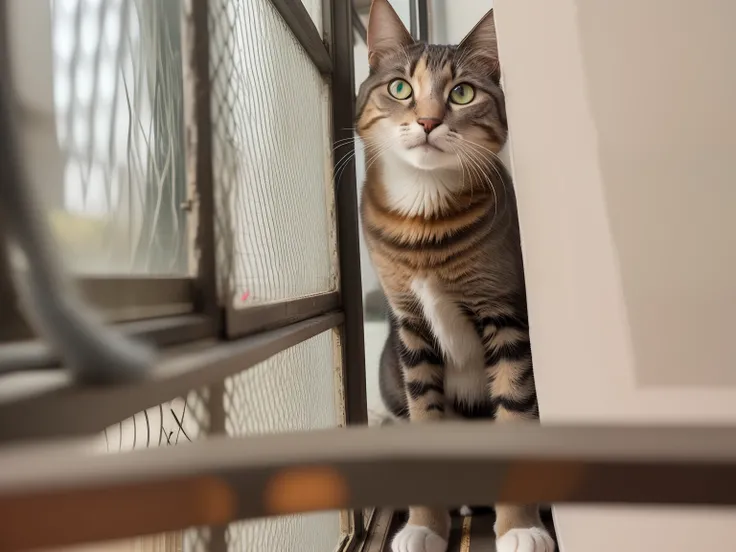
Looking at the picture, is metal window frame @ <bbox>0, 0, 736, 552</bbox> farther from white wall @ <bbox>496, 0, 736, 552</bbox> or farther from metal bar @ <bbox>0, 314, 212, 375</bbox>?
white wall @ <bbox>496, 0, 736, 552</bbox>

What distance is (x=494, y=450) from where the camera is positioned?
18 centimetres

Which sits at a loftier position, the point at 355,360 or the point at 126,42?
the point at 126,42

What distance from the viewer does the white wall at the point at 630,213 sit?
27.9 inches

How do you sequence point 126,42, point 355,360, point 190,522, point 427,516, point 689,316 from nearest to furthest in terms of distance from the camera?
point 190,522, point 126,42, point 689,316, point 427,516, point 355,360

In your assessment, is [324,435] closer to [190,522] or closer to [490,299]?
[190,522]

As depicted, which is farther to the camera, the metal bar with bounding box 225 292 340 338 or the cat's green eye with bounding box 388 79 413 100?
the cat's green eye with bounding box 388 79 413 100

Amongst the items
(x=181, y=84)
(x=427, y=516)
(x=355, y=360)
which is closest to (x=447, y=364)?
(x=355, y=360)

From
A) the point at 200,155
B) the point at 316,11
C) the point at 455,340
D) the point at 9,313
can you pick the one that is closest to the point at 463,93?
the point at 316,11

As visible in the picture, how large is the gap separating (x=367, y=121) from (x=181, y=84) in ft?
2.19

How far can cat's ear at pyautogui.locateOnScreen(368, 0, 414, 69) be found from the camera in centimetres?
120

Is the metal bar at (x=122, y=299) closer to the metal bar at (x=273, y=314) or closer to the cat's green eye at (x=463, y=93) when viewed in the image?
Answer: the metal bar at (x=273, y=314)

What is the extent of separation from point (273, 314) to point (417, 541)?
546 millimetres

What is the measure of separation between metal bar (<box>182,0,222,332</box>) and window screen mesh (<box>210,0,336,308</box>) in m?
0.02

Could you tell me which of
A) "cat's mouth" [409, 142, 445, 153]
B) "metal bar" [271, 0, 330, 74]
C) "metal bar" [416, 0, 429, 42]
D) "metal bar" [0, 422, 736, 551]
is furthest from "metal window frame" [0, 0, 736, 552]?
"metal bar" [416, 0, 429, 42]
